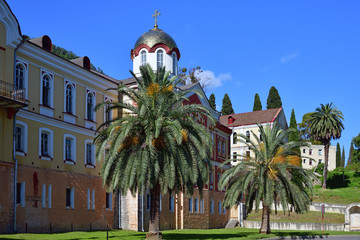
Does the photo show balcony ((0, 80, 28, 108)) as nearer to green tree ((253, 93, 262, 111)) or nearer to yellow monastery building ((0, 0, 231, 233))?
yellow monastery building ((0, 0, 231, 233))

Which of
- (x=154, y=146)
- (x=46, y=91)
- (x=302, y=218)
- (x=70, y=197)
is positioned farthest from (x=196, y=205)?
(x=154, y=146)

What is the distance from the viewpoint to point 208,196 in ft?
177

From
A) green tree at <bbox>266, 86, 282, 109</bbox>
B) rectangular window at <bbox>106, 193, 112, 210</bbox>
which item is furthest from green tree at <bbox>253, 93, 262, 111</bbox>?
rectangular window at <bbox>106, 193, 112, 210</bbox>

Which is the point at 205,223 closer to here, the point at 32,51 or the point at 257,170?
the point at 257,170

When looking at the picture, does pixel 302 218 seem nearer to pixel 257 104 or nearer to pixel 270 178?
pixel 270 178

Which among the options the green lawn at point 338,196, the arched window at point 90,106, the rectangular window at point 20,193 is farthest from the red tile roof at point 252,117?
the rectangular window at point 20,193

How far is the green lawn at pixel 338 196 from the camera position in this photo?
71.3 m

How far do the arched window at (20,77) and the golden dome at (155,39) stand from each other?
17.2 meters

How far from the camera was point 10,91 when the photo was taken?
30.6 metres

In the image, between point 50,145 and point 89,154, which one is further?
point 89,154

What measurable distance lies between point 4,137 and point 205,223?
91.7ft

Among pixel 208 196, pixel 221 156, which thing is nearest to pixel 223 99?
pixel 221 156

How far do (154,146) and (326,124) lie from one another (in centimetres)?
5890

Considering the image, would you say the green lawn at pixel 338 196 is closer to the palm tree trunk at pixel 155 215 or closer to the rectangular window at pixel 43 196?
the palm tree trunk at pixel 155 215
